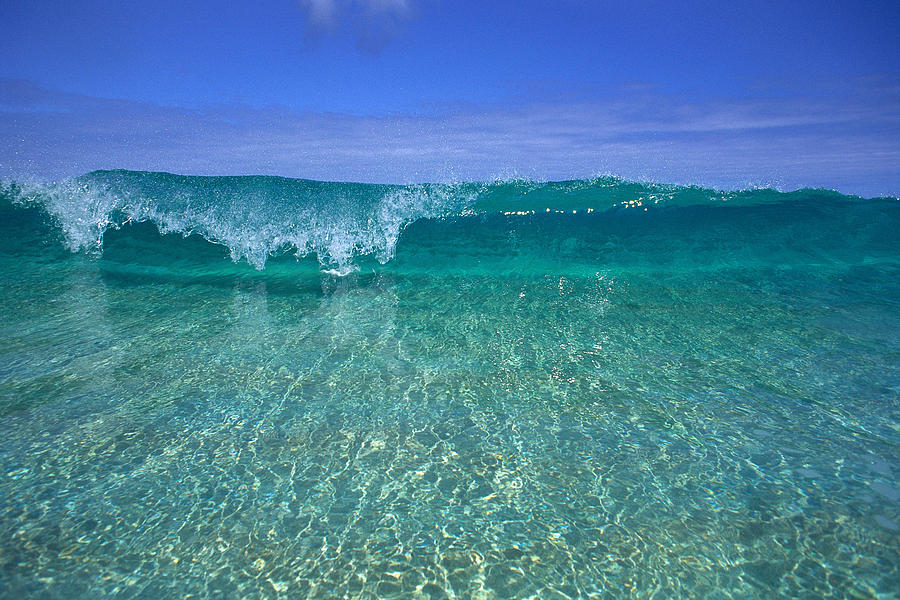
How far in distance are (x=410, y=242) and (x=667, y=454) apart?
867 cm

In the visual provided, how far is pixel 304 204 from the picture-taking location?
42.0 ft

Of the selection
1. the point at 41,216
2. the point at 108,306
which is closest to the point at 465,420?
the point at 108,306

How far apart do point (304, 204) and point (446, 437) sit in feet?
35.2

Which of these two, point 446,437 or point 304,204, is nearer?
point 446,437

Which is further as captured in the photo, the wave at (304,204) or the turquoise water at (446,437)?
the wave at (304,204)

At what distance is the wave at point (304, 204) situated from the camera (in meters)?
9.98

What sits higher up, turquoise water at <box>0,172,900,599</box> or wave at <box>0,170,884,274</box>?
wave at <box>0,170,884,274</box>

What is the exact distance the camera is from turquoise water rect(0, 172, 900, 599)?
90.8 inches

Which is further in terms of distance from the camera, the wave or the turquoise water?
the wave

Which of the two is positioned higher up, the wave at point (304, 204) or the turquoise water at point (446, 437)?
the wave at point (304, 204)

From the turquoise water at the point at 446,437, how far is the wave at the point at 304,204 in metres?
1.92

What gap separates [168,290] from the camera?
748cm

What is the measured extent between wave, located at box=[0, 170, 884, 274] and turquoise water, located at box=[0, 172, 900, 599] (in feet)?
6.31

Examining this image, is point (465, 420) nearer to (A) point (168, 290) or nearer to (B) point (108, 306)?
(B) point (108, 306)
